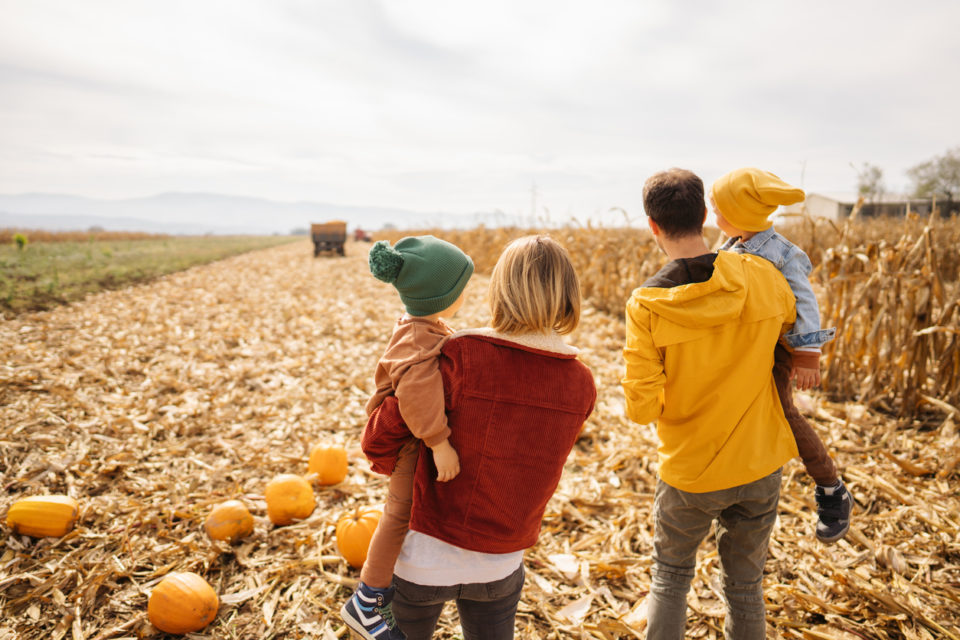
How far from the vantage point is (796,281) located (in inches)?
70.2

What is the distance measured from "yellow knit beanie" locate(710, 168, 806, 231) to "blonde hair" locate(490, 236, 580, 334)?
2.63 feet

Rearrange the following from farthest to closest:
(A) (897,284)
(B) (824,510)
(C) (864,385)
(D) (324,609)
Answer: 1. (C) (864,385)
2. (A) (897,284)
3. (D) (324,609)
4. (B) (824,510)

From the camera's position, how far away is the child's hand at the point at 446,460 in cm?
140

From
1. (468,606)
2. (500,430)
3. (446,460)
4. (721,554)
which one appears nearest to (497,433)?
(500,430)

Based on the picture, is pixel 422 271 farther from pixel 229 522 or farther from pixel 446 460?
pixel 229 522

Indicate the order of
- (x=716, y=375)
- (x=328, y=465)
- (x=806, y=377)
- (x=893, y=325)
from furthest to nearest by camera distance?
(x=893, y=325) → (x=328, y=465) → (x=806, y=377) → (x=716, y=375)

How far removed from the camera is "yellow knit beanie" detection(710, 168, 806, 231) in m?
1.71

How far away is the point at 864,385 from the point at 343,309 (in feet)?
27.7

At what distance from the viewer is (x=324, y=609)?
2449 millimetres

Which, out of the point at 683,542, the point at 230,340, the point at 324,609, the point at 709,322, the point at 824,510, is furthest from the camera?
the point at 230,340

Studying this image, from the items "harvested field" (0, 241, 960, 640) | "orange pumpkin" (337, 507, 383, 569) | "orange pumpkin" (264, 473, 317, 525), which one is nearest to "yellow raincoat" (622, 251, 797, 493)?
"harvested field" (0, 241, 960, 640)

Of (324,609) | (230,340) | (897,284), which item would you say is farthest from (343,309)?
(897,284)

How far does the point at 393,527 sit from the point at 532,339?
775mm

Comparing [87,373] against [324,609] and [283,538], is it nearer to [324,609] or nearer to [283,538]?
[283,538]
